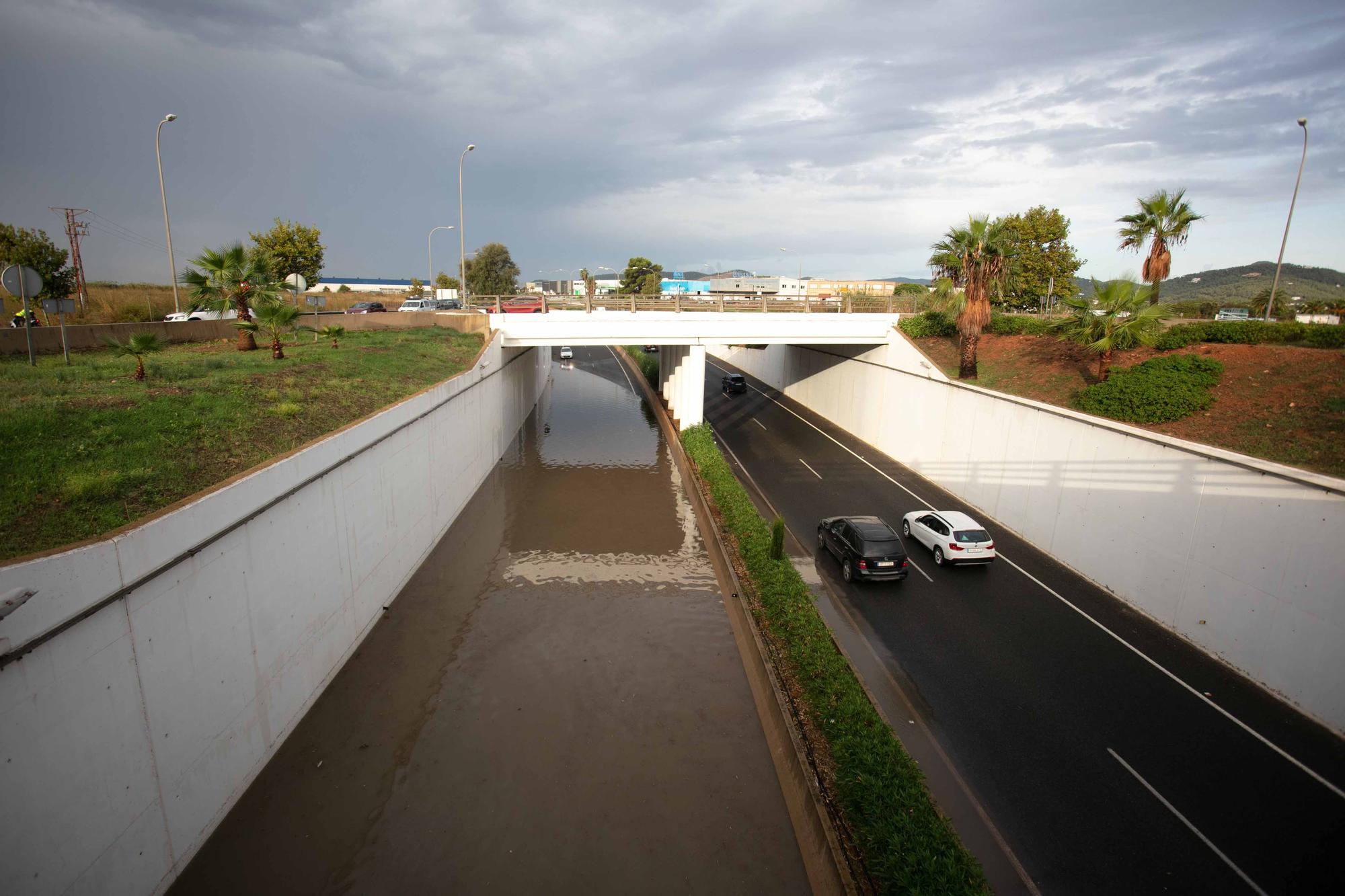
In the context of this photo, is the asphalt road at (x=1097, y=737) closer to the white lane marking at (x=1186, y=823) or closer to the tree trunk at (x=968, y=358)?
the white lane marking at (x=1186, y=823)

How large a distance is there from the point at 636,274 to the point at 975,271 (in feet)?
283

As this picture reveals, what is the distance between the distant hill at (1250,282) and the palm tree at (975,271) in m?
75.6

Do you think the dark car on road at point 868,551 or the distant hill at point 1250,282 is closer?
the dark car on road at point 868,551

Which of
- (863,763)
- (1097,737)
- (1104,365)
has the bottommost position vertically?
(1097,737)

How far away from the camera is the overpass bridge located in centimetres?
3006

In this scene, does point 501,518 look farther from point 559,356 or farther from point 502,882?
point 559,356

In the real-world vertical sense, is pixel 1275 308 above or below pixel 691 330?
above

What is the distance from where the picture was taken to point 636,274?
348ft

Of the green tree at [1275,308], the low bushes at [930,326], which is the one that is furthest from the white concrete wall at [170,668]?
the green tree at [1275,308]

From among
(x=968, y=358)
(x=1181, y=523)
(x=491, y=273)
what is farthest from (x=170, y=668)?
(x=491, y=273)

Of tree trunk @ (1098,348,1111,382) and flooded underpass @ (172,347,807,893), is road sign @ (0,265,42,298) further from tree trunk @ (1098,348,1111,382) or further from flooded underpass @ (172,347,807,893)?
tree trunk @ (1098,348,1111,382)

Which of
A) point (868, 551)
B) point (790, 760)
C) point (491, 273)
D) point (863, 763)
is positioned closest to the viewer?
point (863, 763)

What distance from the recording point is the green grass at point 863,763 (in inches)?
289

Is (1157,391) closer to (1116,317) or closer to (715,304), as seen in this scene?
(1116,317)
